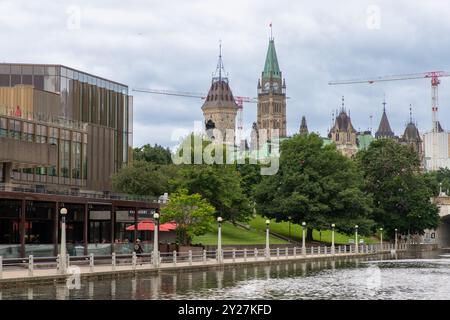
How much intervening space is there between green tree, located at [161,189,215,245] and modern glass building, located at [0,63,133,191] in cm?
1924

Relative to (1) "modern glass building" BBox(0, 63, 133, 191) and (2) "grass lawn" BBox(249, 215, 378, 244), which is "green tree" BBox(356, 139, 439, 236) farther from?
(1) "modern glass building" BBox(0, 63, 133, 191)

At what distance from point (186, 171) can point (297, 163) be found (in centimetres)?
1723

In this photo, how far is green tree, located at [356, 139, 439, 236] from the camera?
12525 centimetres

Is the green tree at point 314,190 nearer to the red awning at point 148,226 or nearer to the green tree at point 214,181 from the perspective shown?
the green tree at point 214,181

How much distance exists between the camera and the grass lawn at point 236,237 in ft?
311

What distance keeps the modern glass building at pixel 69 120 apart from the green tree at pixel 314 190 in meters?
22.7

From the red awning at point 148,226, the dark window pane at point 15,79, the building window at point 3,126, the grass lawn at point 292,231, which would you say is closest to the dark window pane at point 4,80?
the dark window pane at point 15,79

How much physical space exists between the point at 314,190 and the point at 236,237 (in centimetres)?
1117

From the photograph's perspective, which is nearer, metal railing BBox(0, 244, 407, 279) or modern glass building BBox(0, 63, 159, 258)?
metal railing BBox(0, 244, 407, 279)

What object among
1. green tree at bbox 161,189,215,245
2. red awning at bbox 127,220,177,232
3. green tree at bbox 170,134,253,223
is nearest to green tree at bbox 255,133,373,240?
green tree at bbox 170,134,253,223

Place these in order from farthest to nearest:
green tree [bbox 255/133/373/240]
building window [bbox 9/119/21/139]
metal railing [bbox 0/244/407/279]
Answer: green tree [bbox 255/133/373/240] < building window [bbox 9/119/21/139] < metal railing [bbox 0/244/407/279]

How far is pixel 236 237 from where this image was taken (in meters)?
103
